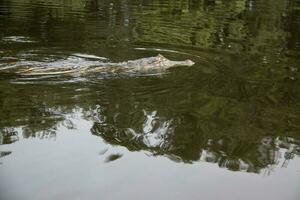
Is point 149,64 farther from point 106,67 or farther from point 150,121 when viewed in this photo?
point 150,121

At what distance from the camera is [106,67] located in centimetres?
936

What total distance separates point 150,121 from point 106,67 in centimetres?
257

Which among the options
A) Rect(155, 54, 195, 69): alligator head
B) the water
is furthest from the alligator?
the water

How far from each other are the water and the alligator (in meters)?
0.29

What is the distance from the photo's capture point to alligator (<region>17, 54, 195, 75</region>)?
9086 millimetres

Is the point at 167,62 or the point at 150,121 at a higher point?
the point at 167,62

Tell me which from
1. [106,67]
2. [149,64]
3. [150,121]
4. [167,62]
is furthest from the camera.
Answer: [167,62]

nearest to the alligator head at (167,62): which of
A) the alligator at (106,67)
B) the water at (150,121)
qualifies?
the alligator at (106,67)

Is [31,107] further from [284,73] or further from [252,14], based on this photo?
[252,14]

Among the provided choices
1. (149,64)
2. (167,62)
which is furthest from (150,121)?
(167,62)

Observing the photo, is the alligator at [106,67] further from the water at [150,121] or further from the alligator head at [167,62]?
the water at [150,121]

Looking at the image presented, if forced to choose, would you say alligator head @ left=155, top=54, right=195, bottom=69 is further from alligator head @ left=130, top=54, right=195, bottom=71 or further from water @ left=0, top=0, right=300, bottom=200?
water @ left=0, top=0, right=300, bottom=200

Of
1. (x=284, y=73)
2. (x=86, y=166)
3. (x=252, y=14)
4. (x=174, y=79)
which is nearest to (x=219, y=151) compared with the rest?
(x=86, y=166)

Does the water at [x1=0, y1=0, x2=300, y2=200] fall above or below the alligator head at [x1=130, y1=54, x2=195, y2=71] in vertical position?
below
